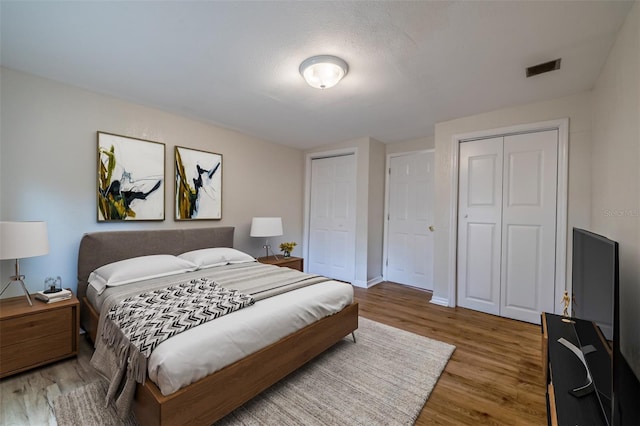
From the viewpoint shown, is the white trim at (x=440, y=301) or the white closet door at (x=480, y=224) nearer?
the white closet door at (x=480, y=224)

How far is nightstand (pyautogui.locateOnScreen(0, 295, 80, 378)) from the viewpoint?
68.7 inches

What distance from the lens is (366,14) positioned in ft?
5.03

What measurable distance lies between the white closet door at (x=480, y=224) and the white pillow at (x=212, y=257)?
2708 millimetres

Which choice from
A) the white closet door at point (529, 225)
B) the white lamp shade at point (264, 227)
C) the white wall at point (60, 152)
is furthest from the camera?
the white lamp shade at point (264, 227)

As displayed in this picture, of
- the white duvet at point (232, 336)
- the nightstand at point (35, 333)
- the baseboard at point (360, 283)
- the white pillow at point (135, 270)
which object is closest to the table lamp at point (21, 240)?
the nightstand at point (35, 333)

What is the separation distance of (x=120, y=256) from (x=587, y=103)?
4814mm

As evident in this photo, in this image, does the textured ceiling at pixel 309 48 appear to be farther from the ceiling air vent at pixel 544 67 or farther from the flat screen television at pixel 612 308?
the flat screen television at pixel 612 308

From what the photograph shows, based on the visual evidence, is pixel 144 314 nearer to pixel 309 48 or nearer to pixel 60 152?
pixel 60 152

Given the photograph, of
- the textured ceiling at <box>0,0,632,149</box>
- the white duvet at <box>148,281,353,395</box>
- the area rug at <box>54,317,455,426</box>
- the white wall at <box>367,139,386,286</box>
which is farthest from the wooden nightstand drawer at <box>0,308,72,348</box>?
the white wall at <box>367,139,386,286</box>

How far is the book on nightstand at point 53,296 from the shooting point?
1988mm

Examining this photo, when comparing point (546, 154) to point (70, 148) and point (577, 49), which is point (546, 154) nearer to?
point (577, 49)

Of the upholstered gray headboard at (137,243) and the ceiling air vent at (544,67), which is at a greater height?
the ceiling air vent at (544,67)

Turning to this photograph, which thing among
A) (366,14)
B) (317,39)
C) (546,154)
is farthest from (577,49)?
(317,39)

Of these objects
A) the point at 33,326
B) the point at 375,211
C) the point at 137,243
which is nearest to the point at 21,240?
the point at 33,326
